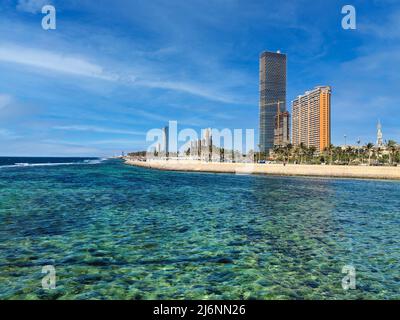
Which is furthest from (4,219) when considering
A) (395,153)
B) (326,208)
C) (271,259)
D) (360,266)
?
(395,153)

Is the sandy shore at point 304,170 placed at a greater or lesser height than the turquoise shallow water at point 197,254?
greater

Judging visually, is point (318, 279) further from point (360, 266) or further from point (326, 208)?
point (326, 208)

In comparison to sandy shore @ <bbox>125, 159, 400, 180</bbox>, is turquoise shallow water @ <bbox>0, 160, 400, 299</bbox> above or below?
below

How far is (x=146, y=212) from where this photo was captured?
23.3 m

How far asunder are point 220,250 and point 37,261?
8.09 metres

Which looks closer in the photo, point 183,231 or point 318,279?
point 318,279

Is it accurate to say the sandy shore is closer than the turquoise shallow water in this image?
No

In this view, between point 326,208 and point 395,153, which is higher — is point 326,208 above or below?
below

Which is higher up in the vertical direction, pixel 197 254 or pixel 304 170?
pixel 304 170

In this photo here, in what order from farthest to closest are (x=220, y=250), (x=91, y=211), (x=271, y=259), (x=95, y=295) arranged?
(x=91, y=211), (x=220, y=250), (x=271, y=259), (x=95, y=295)

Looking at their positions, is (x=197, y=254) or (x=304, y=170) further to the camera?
(x=304, y=170)

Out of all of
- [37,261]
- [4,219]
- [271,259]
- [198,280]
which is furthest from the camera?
[4,219]

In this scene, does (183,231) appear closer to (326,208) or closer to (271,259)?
(271,259)

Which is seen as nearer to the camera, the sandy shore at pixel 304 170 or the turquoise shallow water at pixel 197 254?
the turquoise shallow water at pixel 197 254
